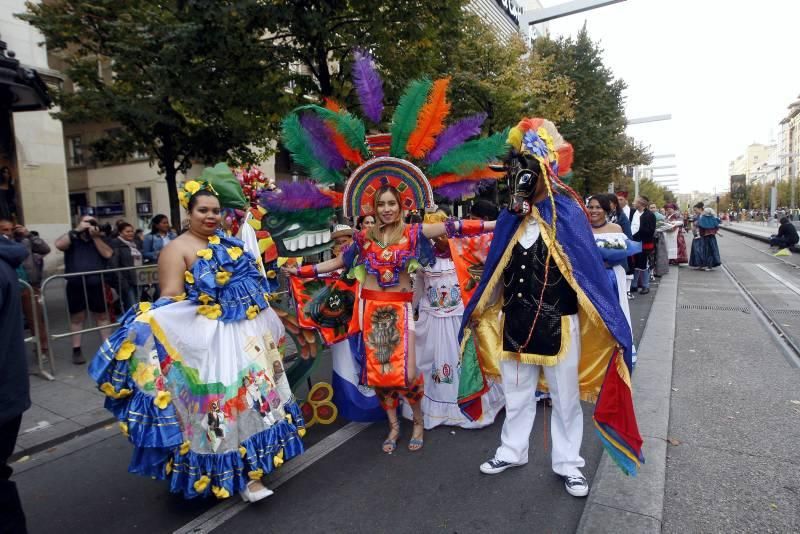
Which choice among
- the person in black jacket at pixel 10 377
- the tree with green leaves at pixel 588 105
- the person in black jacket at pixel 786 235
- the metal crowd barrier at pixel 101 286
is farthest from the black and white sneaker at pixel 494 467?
the tree with green leaves at pixel 588 105

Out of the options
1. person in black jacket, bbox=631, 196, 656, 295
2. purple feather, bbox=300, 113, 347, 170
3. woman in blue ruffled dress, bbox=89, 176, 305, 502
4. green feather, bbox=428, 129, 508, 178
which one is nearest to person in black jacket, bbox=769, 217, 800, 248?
person in black jacket, bbox=631, 196, 656, 295

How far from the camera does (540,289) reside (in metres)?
3.10

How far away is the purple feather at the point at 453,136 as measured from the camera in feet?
13.2

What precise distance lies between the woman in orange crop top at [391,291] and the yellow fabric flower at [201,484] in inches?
50.6

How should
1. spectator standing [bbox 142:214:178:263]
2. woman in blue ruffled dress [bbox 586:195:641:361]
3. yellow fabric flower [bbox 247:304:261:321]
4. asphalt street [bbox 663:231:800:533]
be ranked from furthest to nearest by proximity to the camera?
1. spectator standing [bbox 142:214:178:263]
2. woman in blue ruffled dress [bbox 586:195:641:361]
3. yellow fabric flower [bbox 247:304:261:321]
4. asphalt street [bbox 663:231:800:533]

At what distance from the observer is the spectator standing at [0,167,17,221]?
29.0 feet

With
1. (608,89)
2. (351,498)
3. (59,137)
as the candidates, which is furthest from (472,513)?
(608,89)

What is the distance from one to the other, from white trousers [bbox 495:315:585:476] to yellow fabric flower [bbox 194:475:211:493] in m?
1.81

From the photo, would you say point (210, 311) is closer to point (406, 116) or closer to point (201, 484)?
point (201, 484)

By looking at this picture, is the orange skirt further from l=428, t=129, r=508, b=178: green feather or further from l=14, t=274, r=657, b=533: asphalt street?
l=428, t=129, r=508, b=178: green feather

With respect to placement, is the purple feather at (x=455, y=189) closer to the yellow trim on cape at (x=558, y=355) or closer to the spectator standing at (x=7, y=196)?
the yellow trim on cape at (x=558, y=355)

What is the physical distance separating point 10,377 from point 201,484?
3.63ft

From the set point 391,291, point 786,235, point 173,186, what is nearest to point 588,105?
point 786,235

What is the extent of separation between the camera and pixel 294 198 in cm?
408
